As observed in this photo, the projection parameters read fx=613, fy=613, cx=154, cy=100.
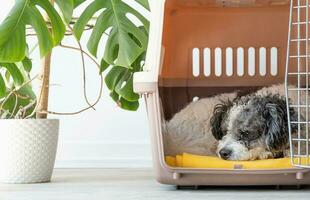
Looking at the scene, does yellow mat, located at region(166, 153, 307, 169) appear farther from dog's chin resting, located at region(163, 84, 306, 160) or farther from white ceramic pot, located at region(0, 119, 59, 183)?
white ceramic pot, located at region(0, 119, 59, 183)

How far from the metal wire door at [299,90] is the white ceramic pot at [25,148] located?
74cm

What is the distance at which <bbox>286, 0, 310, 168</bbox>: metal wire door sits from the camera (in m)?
1.58

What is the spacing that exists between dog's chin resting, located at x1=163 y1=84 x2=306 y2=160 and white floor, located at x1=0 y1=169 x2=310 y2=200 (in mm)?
118

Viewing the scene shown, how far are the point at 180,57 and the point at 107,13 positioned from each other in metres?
0.35

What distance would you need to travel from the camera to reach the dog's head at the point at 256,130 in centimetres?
178

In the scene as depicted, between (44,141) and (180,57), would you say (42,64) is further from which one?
(180,57)

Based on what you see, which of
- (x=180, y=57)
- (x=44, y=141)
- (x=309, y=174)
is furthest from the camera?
(x=180, y=57)

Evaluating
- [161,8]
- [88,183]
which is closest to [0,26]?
[161,8]

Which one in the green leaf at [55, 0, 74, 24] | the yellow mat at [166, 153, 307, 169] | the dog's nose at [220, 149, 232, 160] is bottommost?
the yellow mat at [166, 153, 307, 169]

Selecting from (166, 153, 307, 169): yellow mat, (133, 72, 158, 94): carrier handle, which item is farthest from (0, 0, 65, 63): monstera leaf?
(166, 153, 307, 169): yellow mat

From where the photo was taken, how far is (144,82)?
1688 mm

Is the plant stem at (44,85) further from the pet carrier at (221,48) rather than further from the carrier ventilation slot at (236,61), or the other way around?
the carrier ventilation slot at (236,61)

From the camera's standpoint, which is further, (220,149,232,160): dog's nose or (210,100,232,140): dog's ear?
(210,100,232,140): dog's ear

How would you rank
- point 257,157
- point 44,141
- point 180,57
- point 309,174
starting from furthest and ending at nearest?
point 180,57 → point 44,141 → point 257,157 → point 309,174
